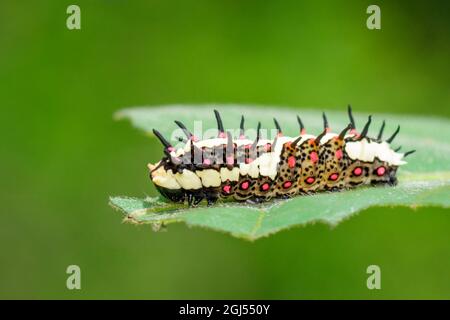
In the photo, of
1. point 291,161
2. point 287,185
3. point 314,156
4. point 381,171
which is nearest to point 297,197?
point 287,185

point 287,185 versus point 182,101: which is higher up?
point 182,101

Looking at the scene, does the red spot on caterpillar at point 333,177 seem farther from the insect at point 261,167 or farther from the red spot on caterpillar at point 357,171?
the red spot on caterpillar at point 357,171

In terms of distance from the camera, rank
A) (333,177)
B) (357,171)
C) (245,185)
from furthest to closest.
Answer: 1. (357,171)
2. (333,177)
3. (245,185)

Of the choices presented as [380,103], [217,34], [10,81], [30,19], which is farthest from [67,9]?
[380,103]

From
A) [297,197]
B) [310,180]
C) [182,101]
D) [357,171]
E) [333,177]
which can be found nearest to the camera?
[297,197]

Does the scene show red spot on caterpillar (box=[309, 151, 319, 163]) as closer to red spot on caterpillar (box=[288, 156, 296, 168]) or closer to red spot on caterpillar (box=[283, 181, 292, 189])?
red spot on caterpillar (box=[288, 156, 296, 168])

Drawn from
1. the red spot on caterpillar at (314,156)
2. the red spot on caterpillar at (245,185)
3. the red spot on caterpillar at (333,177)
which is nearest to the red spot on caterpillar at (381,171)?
the red spot on caterpillar at (333,177)

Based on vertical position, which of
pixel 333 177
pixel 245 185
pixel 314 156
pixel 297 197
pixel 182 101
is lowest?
pixel 297 197

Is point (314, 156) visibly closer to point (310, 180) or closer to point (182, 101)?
point (310, 180)
